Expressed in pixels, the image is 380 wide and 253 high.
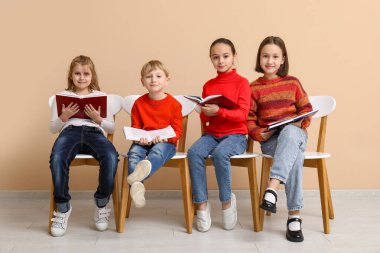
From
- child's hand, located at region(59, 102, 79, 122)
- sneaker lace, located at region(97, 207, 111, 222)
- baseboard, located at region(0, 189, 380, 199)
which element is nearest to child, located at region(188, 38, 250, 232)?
sneaker lace, located at region(97, 207, 111, 222)

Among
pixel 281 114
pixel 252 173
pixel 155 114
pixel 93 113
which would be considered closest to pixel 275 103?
pixel 281 114

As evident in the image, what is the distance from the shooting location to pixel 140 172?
2.04m

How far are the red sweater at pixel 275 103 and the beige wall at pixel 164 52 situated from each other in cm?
67

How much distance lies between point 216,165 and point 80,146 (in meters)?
0.67

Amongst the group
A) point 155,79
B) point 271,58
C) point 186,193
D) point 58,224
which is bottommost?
point 58,224

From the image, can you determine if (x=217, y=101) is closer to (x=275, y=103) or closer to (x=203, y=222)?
(x=275, y=103)

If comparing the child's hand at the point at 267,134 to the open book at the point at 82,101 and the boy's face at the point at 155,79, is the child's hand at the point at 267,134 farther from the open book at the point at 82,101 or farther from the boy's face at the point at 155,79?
the open book at the point at 82,101

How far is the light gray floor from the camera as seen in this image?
1986mm

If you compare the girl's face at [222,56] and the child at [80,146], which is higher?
the girl's face at [222,56]

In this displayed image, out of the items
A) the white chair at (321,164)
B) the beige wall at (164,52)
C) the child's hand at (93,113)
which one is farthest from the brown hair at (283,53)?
the child's hand at (93,113)

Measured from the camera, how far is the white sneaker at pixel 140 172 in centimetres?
203

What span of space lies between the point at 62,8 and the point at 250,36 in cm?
123

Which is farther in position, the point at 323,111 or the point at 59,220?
the point at 323,111

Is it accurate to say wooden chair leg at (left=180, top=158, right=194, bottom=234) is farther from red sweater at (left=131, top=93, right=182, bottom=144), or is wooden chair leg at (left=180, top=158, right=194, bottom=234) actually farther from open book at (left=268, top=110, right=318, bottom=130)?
open book at (left=268, top=110, right=318, bottom=130)
